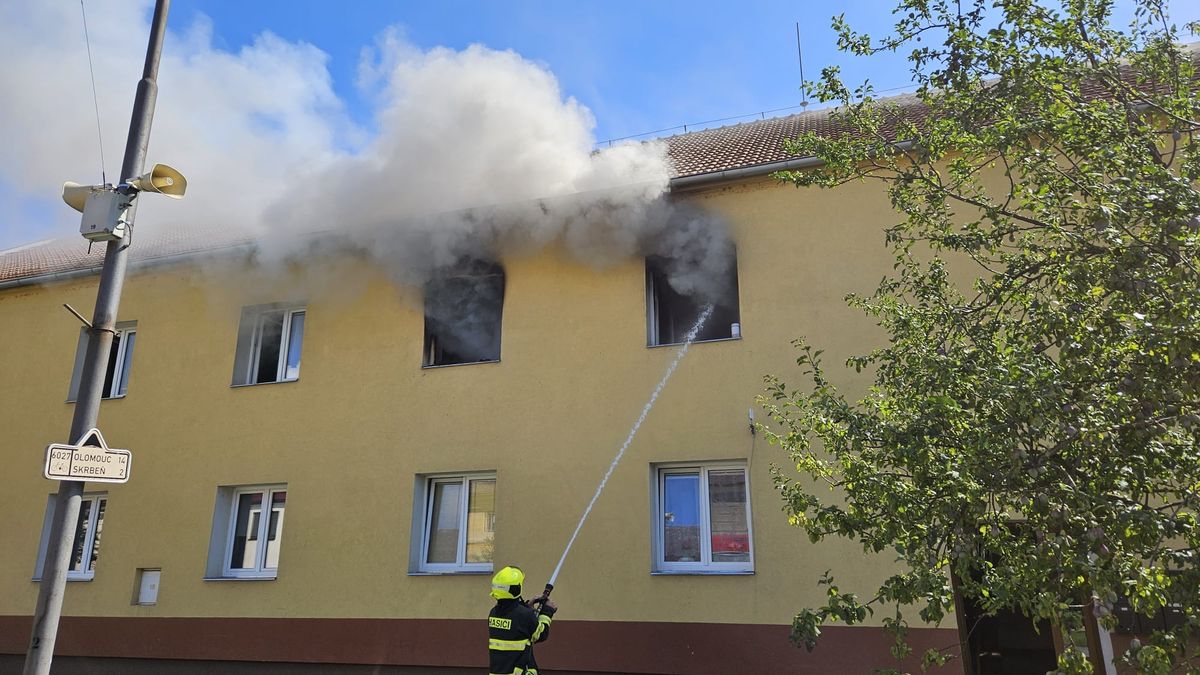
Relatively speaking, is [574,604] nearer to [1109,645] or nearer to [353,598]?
[353,598]

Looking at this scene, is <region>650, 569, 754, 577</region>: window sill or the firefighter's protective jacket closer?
the firefighter's protective jacket

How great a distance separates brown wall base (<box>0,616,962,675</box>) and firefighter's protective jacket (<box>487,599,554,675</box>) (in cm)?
168

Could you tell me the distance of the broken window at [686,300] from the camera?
825 centimetres

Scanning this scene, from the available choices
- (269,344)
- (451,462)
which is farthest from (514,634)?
(269,344)

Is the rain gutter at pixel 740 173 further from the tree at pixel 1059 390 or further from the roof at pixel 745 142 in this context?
the tree at pixel 1059 390

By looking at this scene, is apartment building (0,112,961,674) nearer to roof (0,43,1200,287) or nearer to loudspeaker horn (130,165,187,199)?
roof (0,43,1200,287)

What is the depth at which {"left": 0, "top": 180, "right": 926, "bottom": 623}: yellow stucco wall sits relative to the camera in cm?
752

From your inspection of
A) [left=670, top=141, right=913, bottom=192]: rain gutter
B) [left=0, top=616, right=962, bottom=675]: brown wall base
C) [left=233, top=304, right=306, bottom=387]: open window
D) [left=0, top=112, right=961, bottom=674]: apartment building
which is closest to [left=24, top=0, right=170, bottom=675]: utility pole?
[left=0, top=616, right=962, bottom=675]: brown wall base

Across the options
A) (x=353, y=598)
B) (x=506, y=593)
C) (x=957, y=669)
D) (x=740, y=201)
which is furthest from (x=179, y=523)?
(x=957, y=669)

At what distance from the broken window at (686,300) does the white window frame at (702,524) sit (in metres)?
1.23

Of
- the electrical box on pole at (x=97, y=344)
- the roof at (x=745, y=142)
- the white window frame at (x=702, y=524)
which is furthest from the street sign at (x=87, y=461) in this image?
the roof at (x=745, y=142)

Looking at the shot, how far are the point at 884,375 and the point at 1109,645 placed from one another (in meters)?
3.83

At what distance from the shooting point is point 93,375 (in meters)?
5.36

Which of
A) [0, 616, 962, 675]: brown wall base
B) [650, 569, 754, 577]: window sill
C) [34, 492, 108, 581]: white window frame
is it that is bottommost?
[0, 616, 962, 675]: brown wall base
